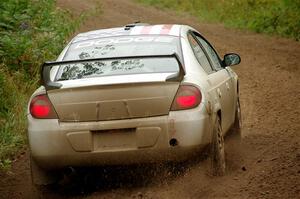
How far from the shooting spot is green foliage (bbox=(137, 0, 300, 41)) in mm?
19750

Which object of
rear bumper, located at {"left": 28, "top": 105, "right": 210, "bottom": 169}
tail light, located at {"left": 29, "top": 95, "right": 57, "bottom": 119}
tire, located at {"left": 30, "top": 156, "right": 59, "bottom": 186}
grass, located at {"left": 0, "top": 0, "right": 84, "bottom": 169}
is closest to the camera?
rear bumper, located at {"left": 28, "top": 105, "right": 210, "bottom": 169}

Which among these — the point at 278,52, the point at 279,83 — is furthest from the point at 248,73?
the point at 278,52

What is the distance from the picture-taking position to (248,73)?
1427cm

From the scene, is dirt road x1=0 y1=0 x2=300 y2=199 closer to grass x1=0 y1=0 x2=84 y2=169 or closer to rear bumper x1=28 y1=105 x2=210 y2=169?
rear bumper x1=28 y1=105 x2=210 y2=169

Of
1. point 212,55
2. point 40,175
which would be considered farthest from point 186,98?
point 212,55

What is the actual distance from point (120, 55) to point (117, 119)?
967 mm

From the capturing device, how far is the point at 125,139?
5.37 m

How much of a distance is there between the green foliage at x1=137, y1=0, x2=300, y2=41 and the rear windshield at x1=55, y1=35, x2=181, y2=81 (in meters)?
13.0

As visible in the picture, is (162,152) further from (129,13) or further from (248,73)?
(129,13)

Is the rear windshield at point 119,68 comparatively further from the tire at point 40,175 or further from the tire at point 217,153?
the tire at point 40,175

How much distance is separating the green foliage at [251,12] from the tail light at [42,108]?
46.4 feet

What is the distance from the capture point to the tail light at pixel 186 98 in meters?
5.41

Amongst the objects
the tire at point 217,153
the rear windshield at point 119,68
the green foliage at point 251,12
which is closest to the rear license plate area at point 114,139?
the rear windshield at point 119,68

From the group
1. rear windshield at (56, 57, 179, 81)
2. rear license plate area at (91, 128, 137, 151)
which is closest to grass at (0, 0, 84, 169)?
rear windshield at (56, 57, 179, 81)
